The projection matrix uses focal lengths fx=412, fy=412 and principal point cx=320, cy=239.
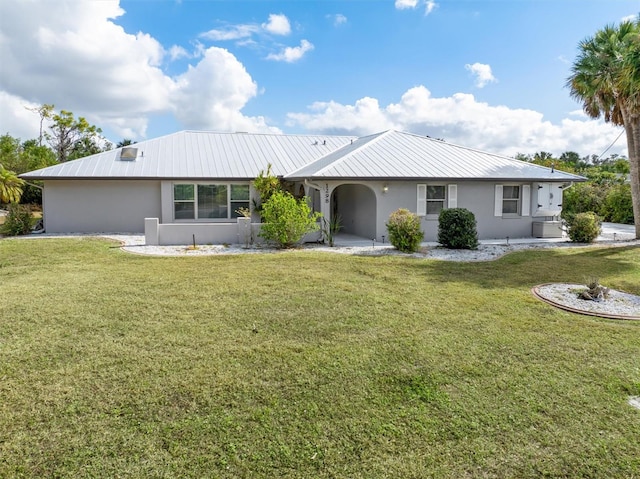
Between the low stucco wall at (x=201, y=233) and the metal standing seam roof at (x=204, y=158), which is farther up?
the metal standing seam roof at (x=204, y=158)

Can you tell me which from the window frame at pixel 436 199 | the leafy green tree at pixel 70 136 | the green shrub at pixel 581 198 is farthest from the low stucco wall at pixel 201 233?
the leafy green tree at pixel 70 136

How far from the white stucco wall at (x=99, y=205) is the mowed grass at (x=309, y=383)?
9626 millimetres

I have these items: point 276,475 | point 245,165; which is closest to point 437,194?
point 245,165

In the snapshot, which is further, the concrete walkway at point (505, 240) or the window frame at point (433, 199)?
the window frame at point (433, 199)

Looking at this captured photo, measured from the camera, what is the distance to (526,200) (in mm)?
16578

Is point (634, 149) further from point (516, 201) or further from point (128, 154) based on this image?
point (128, 154)

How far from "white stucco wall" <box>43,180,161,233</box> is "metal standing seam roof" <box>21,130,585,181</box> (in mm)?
698

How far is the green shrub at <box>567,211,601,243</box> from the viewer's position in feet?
48.6

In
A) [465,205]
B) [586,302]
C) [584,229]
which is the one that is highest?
[465,205]

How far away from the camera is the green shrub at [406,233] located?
12383 millimetres

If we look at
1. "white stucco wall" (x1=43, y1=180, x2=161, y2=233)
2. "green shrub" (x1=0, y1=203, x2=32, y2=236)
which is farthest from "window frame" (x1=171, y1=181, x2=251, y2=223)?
"green shrub" (x1=0, y1=203, x2=32, y2=236)

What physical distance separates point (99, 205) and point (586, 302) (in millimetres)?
17338

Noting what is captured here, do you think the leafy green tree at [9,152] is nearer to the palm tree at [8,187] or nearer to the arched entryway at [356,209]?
the palm tree at [8,187]

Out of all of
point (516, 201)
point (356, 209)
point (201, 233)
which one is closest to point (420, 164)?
point (356, 209)
